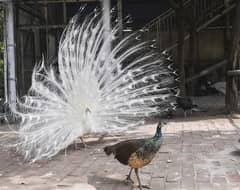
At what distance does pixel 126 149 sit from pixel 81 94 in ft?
6.67

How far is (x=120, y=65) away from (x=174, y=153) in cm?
162

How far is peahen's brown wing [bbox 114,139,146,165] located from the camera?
546 cm

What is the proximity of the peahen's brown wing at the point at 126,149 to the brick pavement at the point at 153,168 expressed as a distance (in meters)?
0.33

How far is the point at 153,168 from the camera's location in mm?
6438

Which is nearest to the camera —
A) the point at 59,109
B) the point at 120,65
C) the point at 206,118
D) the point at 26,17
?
the point at 59,109

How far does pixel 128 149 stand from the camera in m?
5.50

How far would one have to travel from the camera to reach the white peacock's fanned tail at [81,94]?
7.12 meters

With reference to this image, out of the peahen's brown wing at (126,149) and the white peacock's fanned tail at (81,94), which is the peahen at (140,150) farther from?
the white peacock's fanned tail at (81,94)

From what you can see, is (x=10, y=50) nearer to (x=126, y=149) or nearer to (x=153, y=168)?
(x=153, y=168)

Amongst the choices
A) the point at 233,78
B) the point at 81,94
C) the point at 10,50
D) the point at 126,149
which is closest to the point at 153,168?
the point at 126,149

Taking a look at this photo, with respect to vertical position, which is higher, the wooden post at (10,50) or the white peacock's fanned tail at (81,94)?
the wooden post at (10,50)

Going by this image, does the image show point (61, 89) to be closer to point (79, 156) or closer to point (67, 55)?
point (67, 55)

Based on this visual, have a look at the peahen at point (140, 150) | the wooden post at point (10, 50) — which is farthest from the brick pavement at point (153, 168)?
the wooden post at point (10, 50)

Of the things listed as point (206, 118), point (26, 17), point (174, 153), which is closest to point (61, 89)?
point (174, 153)
